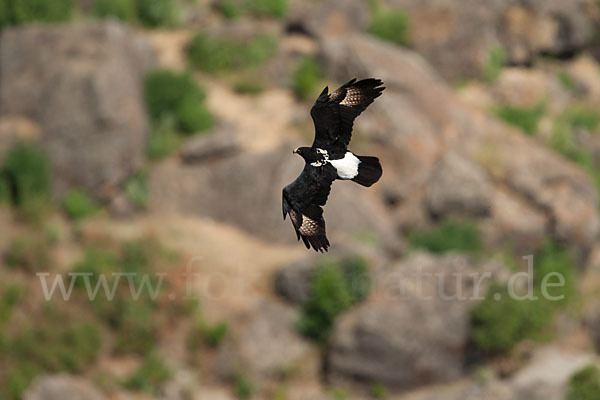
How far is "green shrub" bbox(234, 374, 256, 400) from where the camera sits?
58.6ft

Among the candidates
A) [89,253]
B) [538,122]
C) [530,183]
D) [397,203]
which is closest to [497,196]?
[530,183]

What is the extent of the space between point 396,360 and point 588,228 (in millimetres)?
6493

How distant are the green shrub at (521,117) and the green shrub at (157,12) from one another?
819 centimetres

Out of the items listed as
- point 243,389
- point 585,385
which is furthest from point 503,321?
point 243,389

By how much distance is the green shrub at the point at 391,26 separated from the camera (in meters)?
26.0

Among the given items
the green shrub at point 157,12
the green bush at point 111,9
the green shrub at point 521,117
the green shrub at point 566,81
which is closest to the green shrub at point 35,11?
the green bush at point 111,9

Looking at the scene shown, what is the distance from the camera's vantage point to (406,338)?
59.1ft

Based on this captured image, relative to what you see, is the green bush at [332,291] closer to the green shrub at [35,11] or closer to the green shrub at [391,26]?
the green shrub at [35,11]

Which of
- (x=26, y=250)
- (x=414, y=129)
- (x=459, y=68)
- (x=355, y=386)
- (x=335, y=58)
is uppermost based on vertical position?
(x=459, y=68)

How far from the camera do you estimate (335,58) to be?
23.1m

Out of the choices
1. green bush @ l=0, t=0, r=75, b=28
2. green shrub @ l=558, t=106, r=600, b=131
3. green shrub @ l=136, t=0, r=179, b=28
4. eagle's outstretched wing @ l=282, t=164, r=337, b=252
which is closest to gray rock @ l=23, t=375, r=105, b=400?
eagle's outstretched wing @ l=282, t=164, r=337, b=252

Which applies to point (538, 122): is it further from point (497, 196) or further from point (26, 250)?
point (26, 250)

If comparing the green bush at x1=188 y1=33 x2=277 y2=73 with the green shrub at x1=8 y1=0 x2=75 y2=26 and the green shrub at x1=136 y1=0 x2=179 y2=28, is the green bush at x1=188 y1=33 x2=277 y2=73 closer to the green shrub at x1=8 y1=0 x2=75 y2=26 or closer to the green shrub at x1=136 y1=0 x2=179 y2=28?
the green shrub at x1=136 y1=0 x2=179 y2=28

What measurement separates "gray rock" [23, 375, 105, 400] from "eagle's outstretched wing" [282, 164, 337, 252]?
8460 millimetres
